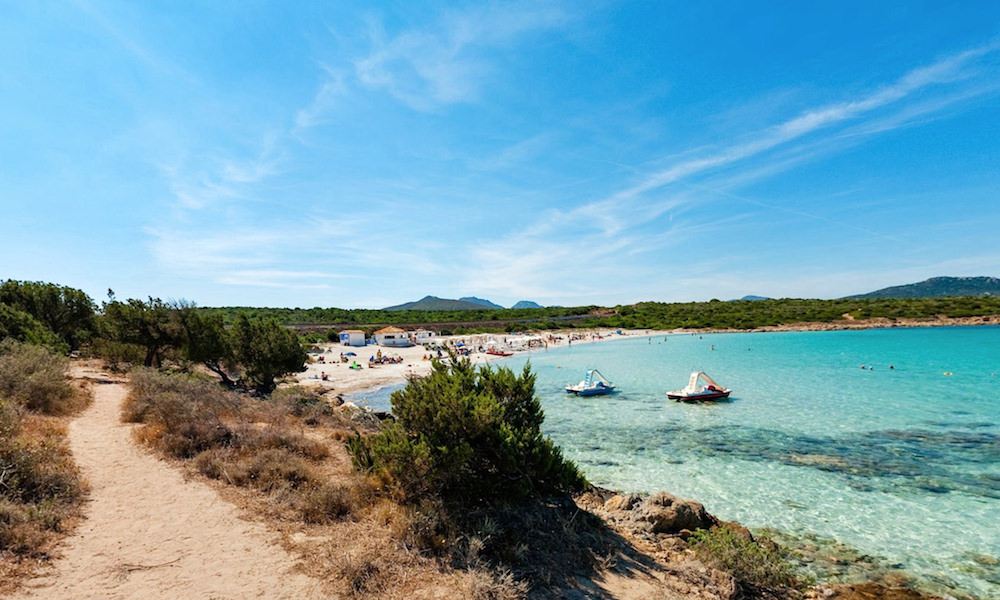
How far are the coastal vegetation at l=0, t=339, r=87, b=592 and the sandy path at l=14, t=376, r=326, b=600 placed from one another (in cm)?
31

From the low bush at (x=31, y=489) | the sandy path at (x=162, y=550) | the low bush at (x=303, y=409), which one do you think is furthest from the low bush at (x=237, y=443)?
the low bush at (x=31, y=489)

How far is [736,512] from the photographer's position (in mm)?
11422

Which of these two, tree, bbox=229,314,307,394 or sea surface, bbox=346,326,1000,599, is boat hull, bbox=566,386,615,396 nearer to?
sea surface, bbox=346,326,1000,599

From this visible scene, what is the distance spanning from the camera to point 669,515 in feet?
30.7

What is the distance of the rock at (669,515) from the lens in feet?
30.5

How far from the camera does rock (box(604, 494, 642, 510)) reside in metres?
10.1

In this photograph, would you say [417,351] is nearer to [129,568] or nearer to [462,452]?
[462,452]

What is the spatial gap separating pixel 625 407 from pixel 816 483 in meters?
12.7

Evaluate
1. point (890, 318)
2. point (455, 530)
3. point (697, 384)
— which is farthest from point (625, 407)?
point (890, 318)

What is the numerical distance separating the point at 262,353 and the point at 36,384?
1169 centimetres

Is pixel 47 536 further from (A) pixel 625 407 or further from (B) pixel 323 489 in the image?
(A) pixel 625 407

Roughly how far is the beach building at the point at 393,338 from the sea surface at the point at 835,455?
34.8 m

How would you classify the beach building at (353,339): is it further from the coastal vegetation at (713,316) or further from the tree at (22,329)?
the tree at (22,329)

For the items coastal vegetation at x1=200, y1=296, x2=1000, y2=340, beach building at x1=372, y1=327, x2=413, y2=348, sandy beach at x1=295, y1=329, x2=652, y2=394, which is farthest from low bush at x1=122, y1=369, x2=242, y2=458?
coastal vegetation at x1=200, y1=296, x2=1000, y2=340
